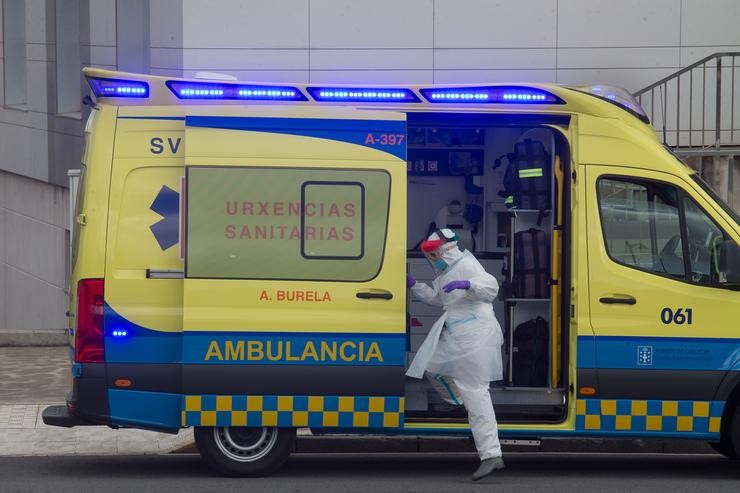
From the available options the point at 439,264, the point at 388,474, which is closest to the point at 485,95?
the point at 439,264

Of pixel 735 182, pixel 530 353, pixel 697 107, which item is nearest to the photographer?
pixel 530 353

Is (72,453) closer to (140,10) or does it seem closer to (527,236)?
(527,236)

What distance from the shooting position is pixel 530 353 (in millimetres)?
9227

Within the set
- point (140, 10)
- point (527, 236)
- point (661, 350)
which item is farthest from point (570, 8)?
point (661, 350)

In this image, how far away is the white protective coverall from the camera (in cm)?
813

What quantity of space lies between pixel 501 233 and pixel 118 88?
365 cm

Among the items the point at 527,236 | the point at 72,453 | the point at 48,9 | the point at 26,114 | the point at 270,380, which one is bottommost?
the point at 72,453

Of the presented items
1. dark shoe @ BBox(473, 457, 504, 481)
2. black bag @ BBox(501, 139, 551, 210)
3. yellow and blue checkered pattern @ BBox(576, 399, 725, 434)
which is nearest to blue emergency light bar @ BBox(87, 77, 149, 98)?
black bag @ BBox(501, 139, 551, 210)

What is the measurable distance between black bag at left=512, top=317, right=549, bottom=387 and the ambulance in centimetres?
88

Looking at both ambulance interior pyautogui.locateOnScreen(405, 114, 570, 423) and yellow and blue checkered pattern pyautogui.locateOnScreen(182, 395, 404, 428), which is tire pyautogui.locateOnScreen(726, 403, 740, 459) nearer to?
ambulance interior pyautogui.locateOnScreen(405, 114, 570, 423)

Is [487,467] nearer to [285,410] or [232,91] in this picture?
[285,410]

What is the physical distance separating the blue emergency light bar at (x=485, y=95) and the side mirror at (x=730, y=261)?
1.54 metres

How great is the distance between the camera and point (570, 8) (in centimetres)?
1633

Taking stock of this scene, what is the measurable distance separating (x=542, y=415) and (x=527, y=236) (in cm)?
134
